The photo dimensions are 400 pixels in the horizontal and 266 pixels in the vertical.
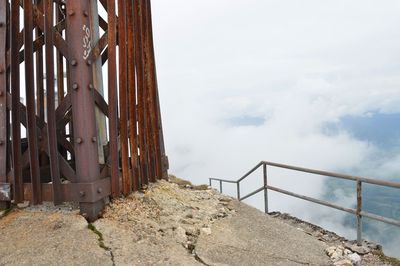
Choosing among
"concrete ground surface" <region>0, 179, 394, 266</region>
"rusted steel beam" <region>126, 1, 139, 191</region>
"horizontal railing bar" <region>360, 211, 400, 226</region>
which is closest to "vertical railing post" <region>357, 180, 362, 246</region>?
"horizontal railing bar" <region>360, 211, 400, 226</region>

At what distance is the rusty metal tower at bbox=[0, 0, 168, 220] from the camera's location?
4.41m

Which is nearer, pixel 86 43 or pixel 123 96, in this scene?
pixel 86 43

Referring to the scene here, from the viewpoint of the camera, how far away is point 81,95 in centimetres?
437

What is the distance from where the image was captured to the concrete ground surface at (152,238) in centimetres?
406

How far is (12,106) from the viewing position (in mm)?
4770

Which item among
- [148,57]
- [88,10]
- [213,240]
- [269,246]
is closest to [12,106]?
[88,10]

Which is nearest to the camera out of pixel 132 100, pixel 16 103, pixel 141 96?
pixel 16 103

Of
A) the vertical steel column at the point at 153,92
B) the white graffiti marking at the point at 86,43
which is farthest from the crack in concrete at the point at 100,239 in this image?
the vertical steel column at the point at 153,92

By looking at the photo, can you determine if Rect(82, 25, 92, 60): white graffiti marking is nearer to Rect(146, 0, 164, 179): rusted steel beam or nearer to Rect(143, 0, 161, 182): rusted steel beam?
Rect(143, 0, 161, 182): rusted steel beam

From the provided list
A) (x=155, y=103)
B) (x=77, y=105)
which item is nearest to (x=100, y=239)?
(x=77, y=105)

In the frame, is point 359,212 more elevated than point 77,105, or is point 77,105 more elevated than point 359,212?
point 77,105

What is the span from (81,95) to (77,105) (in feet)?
0.40

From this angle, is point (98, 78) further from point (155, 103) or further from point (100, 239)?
point (100, 239)

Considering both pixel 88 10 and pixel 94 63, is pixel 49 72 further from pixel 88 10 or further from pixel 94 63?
pixel 88 10
